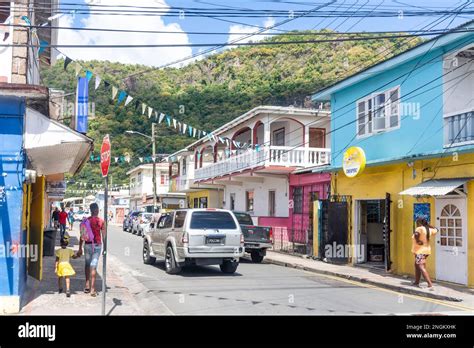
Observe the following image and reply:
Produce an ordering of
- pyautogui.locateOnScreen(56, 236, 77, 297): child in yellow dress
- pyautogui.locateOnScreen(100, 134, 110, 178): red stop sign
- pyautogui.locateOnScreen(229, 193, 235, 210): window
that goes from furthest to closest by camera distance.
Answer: pyautogui.locateOnScreen(229, 193, 235, 210): window → pyautogui.locateOnScreen(56, 236, 77, 297): child in yellow dress → pyautogui.locateOnScreen(100, 134, 110, 178): red stop sign

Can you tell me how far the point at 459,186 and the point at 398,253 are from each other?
3.56 metres

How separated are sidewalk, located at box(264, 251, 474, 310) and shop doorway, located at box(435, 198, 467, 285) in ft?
1.39

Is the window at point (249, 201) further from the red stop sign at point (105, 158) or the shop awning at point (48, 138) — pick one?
the red stop sign at point (105, 158)

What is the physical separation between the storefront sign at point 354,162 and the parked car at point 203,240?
445cm

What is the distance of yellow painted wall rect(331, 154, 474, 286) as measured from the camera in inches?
522

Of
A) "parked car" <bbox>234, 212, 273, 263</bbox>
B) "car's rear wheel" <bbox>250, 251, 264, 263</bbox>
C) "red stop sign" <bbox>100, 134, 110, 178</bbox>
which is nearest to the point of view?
"red stop sign" <bbox>100, 134, 110, 178</bbox>

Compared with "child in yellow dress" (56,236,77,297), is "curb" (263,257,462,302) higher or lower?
lower

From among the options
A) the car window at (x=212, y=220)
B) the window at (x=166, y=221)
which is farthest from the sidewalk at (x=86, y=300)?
the window at (x=166, y=221)

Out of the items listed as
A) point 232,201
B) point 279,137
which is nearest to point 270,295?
point 279,137

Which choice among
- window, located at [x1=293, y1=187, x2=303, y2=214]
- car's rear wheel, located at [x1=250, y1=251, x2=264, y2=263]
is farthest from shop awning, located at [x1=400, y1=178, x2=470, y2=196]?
window, located at [x1=293, y1=187, x2=303, y2=214]

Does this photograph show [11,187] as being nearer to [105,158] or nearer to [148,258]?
[105,158]

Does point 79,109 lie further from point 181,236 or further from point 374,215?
point 374,215

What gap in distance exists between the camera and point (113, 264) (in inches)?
704

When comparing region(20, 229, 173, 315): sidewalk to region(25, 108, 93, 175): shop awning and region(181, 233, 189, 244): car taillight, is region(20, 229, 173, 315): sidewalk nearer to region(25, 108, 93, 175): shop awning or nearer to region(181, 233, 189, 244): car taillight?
region(181, 233, 189, 244): car taillight
